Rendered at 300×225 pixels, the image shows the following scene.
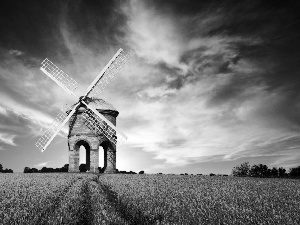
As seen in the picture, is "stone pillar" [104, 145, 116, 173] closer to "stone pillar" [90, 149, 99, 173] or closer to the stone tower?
the stone tower

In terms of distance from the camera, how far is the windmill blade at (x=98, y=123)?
34.0 meters

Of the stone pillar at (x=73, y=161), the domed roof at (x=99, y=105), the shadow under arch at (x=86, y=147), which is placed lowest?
the stone pillar at (x=73, y=161)

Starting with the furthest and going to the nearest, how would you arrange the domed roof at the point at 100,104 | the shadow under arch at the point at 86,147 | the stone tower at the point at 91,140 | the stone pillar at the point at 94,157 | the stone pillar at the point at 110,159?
the domed roof at the point at 100,104
the stone pillar at the point at 110,159
the shadow under arch at the point at 86,147
the stone tower at the point at 91,140
the stone pillar at the point at 94,157

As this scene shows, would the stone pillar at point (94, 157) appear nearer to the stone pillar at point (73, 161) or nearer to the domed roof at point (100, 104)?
the stone pillar at point (73, 161)

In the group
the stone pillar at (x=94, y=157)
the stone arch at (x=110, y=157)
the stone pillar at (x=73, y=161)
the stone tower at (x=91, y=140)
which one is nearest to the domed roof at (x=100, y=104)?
the stone tower at (x=91, y=140)

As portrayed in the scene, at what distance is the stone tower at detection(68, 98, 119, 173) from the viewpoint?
33469 millimetres

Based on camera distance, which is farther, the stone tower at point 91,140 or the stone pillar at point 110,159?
the stone pillar at point 110,159

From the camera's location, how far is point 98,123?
34.2m

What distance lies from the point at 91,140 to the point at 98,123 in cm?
201

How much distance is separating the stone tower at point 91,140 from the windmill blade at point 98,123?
402mm

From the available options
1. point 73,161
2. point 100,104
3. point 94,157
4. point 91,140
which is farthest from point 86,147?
point 100,104

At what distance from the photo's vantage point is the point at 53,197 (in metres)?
11.3

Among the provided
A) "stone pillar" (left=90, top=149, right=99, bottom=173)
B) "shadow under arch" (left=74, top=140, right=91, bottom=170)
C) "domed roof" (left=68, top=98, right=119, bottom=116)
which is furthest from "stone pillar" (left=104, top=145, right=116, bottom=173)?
"domed roof" (left=68, top=98, right=119, bottom=116)

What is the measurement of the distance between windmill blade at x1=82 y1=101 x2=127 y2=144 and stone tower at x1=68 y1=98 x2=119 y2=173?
402 mm
